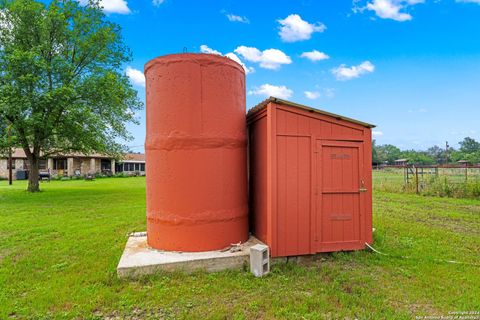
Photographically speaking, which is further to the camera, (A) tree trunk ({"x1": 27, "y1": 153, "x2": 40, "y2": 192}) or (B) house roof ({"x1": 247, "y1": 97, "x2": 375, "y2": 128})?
(A) tree trunk ({"x1": 27, "y1": 153, "x2": 40, "y2": 192})

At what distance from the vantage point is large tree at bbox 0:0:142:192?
12344mm

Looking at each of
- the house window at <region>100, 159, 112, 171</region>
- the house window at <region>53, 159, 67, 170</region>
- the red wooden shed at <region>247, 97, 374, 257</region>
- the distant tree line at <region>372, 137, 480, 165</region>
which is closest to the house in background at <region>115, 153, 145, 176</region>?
the house window at <region>100, 159, 112, 171</region>

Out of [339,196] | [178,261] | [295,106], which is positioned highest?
[295,106]

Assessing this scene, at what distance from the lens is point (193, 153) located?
4.36 m

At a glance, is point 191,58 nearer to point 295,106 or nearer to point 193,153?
point 193,153

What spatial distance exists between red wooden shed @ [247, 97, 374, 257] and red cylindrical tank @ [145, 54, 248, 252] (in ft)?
1.82

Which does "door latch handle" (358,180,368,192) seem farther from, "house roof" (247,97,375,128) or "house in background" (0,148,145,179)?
"house in background" (0,148,145,179)

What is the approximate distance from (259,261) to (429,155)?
9002 centimetres

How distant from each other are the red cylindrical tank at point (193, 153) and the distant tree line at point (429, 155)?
191 ft

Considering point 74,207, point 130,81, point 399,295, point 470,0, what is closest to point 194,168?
point 399,295

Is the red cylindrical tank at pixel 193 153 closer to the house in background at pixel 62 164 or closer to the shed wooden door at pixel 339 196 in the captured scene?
the shed wooden door at pixel 339 196

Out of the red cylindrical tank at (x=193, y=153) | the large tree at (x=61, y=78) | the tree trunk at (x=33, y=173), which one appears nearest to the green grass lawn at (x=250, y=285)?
the red cylindrical tank at (x=193, y=153)

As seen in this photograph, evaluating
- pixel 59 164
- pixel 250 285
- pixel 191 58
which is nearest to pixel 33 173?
pixel 191 58

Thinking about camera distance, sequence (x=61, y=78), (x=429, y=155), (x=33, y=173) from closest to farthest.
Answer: (x=61, y=78), (x=33, y=173), (x=429, y=155)
